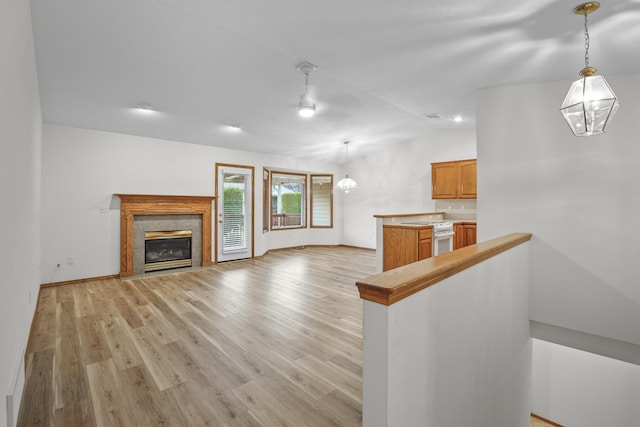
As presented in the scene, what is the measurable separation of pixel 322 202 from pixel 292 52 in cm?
611

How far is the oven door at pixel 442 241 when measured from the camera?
504 cm

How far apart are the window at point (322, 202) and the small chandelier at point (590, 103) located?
22.6ft

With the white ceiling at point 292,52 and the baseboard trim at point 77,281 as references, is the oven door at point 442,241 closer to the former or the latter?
the white ceiling at point 292,52

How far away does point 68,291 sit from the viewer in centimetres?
429

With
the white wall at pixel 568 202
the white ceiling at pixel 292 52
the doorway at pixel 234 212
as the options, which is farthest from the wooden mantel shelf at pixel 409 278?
the doorway at pixel 234 212

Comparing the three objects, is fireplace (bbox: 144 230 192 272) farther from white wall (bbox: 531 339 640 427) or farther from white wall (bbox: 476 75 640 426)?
white wall (bbox: 531 339 640 427)

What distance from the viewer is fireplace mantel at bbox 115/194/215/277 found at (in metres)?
5.07

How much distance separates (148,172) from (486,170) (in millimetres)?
5544

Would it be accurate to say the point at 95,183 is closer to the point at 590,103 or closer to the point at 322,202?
the point at 322,202

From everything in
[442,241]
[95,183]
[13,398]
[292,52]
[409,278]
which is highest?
[292,52]

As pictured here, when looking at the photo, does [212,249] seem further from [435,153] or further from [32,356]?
[435,153]

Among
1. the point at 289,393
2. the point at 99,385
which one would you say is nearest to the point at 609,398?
the point at 289,393

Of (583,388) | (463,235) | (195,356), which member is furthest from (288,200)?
(583,388)

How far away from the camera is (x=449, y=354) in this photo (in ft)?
4.96
